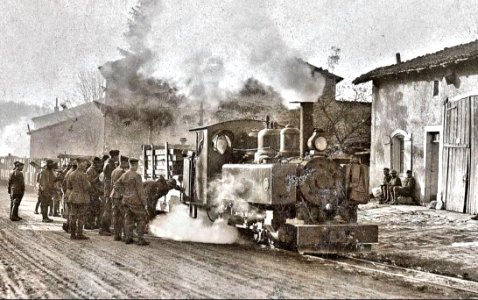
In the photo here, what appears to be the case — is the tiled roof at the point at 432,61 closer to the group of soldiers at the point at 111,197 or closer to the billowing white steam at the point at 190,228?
the billowing white steam at the point at 190,228

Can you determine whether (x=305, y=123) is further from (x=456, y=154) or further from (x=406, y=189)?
(x=406, y=189)

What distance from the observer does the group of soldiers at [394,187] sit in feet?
58.7

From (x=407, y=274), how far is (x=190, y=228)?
18.0 feet

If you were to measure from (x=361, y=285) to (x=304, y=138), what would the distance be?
3.63 metres

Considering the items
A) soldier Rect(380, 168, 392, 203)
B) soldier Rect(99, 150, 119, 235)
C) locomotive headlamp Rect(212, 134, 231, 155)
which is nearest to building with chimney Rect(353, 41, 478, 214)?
soldier Rect(380, 168, 392, 203)

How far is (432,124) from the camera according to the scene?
1745 centimetres

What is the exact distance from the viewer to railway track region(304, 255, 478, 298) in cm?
706

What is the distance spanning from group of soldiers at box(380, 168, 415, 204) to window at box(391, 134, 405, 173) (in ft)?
1.52

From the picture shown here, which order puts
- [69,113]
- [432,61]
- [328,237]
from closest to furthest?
[328,237], [432,61], [69,113]

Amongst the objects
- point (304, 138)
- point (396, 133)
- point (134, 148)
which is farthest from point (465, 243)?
point (134, 148)

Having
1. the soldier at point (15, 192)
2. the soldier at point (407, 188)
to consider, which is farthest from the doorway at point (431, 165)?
the soldier at point (15, 192)

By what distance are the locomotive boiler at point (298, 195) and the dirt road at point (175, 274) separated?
510 millimetres

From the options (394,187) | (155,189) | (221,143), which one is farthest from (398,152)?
(155,189)

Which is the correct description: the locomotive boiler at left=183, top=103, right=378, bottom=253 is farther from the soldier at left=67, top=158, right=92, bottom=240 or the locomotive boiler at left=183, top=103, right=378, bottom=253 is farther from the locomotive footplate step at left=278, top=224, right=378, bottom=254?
the soldier at left=67, top=158, right=92, bottom=240
